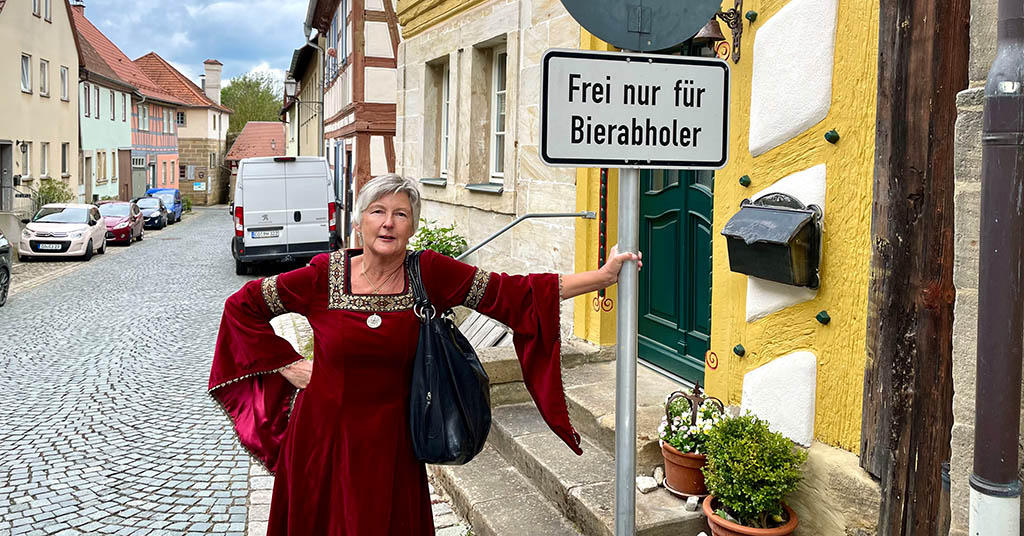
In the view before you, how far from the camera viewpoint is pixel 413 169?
11.8m

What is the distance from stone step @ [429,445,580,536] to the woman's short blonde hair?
1.73 meters

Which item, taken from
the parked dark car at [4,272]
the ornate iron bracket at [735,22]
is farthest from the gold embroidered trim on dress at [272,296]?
the parked dark car at [4,272]

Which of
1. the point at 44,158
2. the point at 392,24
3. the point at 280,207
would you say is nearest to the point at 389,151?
the point at 392,24

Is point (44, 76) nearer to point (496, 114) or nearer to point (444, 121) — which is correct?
point (444, 121)

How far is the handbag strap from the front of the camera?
2.96m

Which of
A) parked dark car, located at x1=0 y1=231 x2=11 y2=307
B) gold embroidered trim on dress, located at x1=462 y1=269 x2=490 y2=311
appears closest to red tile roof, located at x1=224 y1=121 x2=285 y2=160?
parked dark car, located at x1=0 y1=231 x2=11 y2=307

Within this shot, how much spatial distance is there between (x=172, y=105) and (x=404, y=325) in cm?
5237

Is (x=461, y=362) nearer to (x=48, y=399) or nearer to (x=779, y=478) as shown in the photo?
(x=779, y=478)

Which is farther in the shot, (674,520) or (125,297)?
(125,297)

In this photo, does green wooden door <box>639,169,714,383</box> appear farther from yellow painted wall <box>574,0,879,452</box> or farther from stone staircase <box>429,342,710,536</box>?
yellow painted wall <box>574,0,879,452</box>

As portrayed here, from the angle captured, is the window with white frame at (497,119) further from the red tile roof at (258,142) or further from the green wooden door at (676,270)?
the red tile roof at (258,142)

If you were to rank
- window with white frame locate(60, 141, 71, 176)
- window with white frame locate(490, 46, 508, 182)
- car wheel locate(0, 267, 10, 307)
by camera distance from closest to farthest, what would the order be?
1. window with white frame locate(490, 46, 508, 182)
2. car wheel locate(0, 267, 10, 307)
3. window with white frame locate(60, 141, 71, 176)

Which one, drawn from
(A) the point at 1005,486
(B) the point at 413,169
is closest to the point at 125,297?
(B) the point at 413,169

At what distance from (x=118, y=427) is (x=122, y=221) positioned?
20794 millimetres
